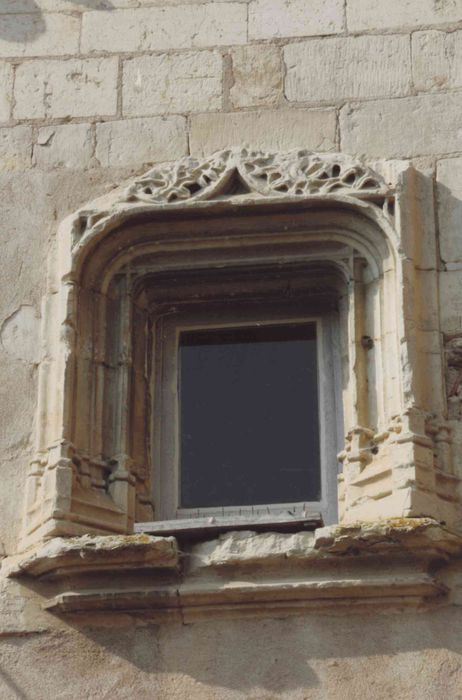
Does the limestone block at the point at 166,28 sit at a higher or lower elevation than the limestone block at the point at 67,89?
higher

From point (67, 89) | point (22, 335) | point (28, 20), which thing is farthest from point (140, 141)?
point (22, 335)

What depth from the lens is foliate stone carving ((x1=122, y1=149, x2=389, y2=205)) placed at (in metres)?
8.98

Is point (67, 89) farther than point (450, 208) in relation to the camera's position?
Yes

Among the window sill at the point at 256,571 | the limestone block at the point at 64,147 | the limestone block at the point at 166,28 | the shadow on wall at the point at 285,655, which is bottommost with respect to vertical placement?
the shadow on wall at the point at 285,655

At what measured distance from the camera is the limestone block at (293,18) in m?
9.53

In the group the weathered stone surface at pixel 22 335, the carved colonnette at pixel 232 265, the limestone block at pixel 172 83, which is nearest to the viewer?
the carved colonnette at pixel 232 265

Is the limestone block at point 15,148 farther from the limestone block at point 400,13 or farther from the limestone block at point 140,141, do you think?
the limestone block at point 400,13

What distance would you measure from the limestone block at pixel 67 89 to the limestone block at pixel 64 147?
8cm

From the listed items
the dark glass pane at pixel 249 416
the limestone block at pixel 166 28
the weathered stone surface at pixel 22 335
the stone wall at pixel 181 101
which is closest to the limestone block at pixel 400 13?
the stone wall at pixel 181 101

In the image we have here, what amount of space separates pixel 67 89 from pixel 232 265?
1219mm

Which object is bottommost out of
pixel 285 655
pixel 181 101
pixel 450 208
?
pixel 285 655

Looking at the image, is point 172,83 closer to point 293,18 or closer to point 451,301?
point 293,18

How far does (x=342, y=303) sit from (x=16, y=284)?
4.81ft

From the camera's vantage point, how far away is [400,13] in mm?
9508
